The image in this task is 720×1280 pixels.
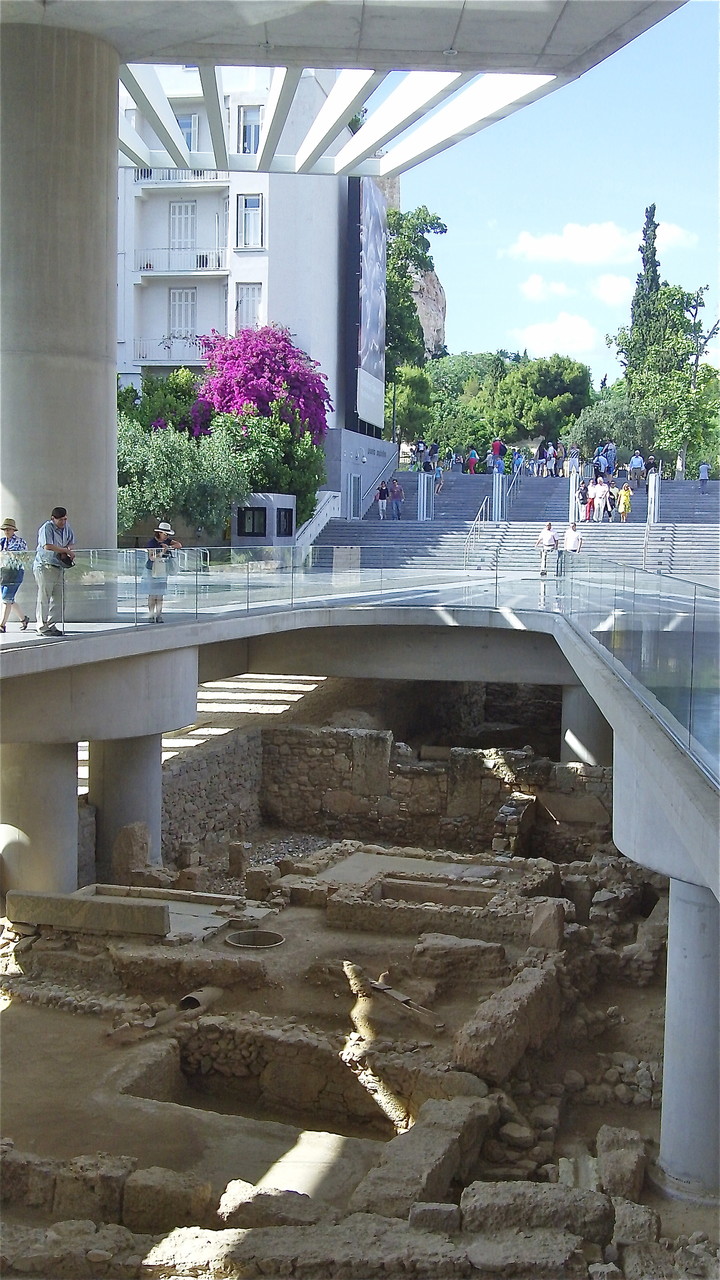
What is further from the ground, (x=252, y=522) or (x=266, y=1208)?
(x=252, y=522)

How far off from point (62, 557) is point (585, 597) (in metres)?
6.70

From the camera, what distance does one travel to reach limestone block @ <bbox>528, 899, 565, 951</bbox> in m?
12.3

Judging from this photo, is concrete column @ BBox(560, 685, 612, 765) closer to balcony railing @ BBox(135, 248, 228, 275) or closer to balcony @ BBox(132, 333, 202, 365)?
balcony @ BBox(132, 333, 202, 365)

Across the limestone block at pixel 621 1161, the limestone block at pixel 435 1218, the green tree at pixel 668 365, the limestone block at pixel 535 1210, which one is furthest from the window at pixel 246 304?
the limestone block at pixel 435 1218

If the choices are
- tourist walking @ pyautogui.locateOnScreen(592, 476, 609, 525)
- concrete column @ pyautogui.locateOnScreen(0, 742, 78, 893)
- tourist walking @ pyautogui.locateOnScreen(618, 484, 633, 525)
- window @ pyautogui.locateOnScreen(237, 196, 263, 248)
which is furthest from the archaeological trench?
window @ pyautogui.locateOnScreen(237, 196, 263, 248)

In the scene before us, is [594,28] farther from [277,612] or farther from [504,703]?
[504,703]

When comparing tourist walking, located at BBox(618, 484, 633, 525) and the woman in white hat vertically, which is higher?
tourist walking, located at BBox(618, 484, 633, 525)

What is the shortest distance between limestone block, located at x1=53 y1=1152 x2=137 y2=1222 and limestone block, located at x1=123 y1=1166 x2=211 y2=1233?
2.7 inches

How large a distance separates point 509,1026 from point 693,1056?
1623 mm

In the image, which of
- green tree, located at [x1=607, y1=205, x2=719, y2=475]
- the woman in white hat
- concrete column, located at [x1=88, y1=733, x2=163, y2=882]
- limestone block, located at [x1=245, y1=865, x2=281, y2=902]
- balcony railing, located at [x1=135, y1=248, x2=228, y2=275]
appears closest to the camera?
limestone block, located at [x1=245, y1=865, x2=281, y2=902]

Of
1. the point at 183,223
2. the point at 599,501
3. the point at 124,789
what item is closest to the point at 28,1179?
the point at 124,789

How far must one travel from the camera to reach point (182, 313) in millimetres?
37156

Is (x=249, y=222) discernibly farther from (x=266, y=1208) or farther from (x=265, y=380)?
(x=266, y=1208)

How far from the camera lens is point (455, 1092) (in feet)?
30.8
